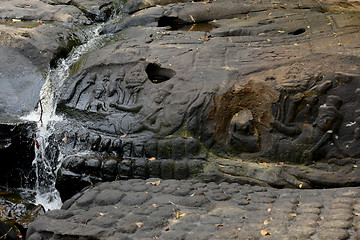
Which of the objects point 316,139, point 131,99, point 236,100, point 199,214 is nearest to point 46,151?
point 131,99

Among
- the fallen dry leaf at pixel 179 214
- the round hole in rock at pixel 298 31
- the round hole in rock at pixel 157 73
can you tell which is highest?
the round hole in rock at pixel 298 31

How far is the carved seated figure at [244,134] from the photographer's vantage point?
473 cm

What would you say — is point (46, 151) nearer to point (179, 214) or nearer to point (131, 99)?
point (131, 99)

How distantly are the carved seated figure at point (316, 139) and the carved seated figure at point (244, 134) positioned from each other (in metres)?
0.31

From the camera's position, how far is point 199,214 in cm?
330

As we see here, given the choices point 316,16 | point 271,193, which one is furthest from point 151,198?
point 316,16

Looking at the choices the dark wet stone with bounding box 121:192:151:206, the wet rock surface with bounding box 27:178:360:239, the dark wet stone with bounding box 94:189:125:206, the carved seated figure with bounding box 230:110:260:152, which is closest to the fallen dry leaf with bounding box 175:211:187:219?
the wet rock surface with bounding box 27:178:360:239

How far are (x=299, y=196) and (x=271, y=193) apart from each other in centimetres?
27

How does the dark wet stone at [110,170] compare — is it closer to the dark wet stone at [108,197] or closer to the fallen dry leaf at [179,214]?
the dark wet stone at [108,197]

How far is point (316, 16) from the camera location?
6164 millimetres

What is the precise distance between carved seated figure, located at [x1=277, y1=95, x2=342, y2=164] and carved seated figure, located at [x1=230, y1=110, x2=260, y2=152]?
1.00ft

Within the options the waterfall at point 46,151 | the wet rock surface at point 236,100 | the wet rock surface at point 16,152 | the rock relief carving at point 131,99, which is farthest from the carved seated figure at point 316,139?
the wet rock surface at point 16,152

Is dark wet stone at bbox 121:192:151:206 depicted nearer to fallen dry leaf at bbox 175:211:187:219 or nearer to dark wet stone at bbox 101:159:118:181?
fallen dry leaf at bbox 175:211:187:219

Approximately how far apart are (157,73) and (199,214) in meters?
2.82
